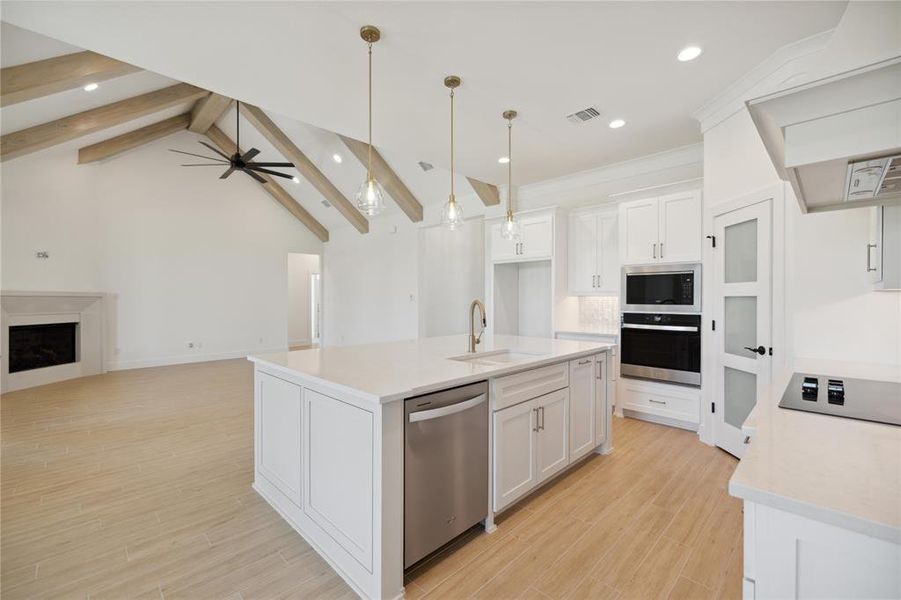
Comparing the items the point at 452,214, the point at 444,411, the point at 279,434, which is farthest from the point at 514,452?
the point at 452,214

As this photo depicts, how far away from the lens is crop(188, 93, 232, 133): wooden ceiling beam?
624cm

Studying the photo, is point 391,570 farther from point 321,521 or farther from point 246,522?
point 246,522

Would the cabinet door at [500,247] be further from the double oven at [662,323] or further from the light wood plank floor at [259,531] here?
the light wood plank floor at [259,531]

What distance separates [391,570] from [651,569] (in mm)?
1266

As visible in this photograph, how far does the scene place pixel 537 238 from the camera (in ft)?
16.2

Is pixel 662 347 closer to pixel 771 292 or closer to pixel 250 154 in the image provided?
pixel 771 292

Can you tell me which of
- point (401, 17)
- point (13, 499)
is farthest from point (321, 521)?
point (401, 17)

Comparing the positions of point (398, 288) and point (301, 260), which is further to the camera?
point (301, 260)

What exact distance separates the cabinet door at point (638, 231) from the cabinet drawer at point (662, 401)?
4.39 ft

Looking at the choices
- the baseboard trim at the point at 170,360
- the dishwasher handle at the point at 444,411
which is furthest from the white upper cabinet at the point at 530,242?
the baseboard trim at the point at 170,360

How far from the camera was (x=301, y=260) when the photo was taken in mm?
11219

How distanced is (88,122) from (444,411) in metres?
6.45

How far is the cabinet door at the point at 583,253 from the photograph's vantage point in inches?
184

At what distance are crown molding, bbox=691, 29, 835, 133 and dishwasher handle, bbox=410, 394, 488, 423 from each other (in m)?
2.22
